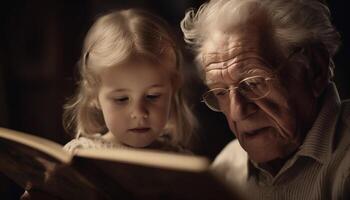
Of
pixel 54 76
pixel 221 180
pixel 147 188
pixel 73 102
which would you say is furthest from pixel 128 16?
pixel 221 180

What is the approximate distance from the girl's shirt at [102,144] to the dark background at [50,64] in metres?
0.12

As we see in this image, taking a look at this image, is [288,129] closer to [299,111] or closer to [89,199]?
[299,111]

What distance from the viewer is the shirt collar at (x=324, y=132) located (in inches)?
53.2

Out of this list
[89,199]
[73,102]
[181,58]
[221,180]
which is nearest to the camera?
[221,180]

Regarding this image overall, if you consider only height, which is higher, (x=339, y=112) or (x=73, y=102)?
(x=73, y=102)

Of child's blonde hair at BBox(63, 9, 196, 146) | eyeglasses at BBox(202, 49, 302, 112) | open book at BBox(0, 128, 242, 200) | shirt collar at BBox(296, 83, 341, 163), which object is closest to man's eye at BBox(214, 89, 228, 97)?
eyeglasses at BBox(202, 49, 302, 112)

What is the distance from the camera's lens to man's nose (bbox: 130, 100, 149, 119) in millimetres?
1471

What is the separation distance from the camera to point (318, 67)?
1.38 meters

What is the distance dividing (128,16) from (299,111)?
1.91 feet

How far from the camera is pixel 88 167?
116cm

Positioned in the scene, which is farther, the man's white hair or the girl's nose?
the girl's nose

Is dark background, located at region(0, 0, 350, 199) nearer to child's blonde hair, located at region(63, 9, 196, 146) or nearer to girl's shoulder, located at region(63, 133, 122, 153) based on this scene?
child's blonde hair, located at region(63, 9, 196, 146)

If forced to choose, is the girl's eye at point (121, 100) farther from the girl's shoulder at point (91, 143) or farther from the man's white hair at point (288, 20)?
the man's white hair at point (288, 20)

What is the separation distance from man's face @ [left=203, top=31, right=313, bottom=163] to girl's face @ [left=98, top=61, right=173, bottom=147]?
0.16m
